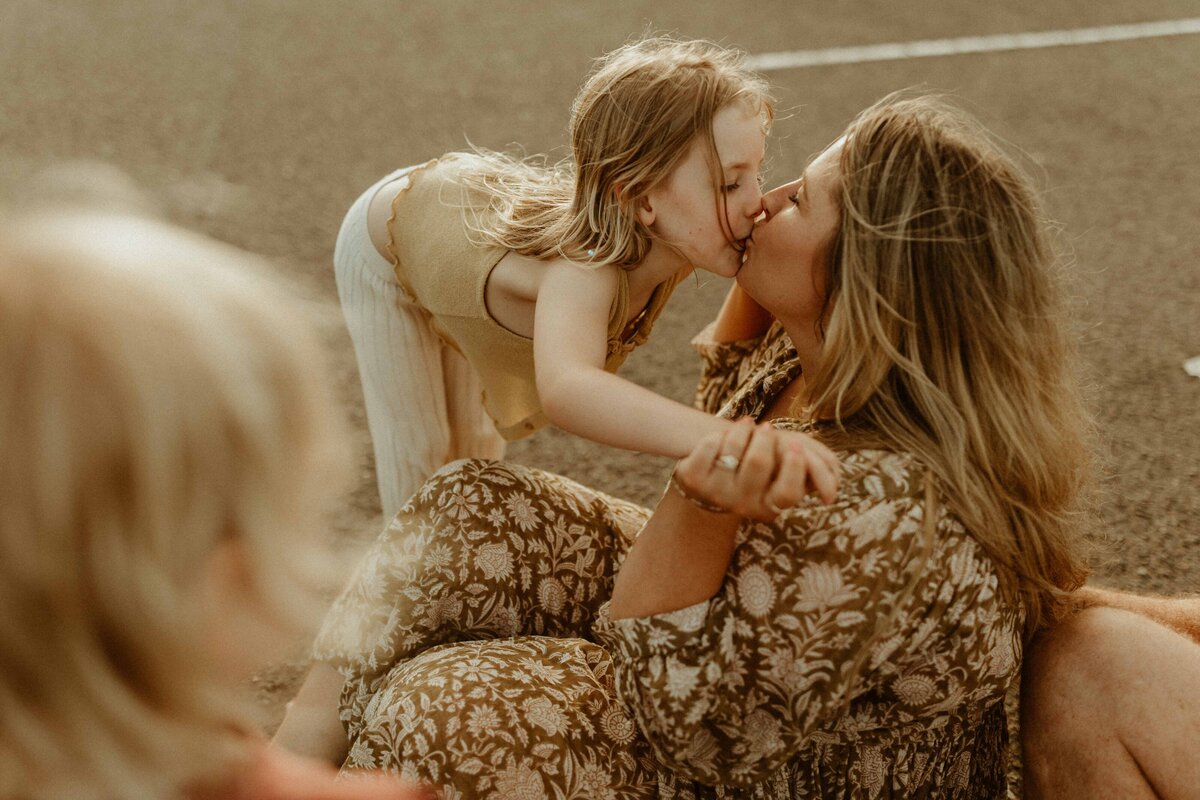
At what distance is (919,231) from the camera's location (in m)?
1.60

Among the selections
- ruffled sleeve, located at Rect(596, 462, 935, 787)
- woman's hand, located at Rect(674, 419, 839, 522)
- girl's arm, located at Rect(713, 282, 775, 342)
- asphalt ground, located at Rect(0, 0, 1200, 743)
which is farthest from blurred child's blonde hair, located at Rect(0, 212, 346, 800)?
asphalt ground, located at Rect(0, 0, 1200, 743)

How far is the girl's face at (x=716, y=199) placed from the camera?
1.84 m

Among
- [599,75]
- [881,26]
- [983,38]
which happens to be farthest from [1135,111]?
[599,75]

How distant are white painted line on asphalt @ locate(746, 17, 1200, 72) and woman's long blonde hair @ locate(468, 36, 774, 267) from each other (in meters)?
3.95

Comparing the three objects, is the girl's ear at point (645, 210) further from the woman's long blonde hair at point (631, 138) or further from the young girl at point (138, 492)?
the young girl at point (138, 492)

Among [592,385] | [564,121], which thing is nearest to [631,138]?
[592,385]

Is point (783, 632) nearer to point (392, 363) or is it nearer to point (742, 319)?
point (742, 319)

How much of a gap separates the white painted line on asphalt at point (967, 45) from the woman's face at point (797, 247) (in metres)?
4.10

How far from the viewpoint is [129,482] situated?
0.87 m

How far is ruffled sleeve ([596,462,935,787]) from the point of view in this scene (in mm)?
1455

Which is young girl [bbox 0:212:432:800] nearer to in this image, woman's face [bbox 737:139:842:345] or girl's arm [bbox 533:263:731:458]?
girl's arm [bbox 533:263:731:458]

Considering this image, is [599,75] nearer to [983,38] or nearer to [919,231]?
[919,231]

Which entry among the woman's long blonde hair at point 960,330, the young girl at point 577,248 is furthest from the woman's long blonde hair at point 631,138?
the woman's long blonde hair at point 960,330

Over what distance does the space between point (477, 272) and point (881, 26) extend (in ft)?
17.0
